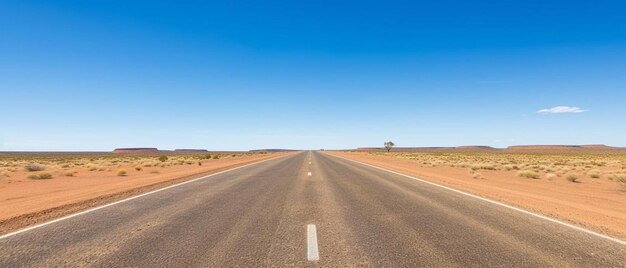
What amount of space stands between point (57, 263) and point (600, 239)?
292 inches

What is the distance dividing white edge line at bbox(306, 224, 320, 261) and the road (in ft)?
0.05

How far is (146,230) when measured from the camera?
5457 mm

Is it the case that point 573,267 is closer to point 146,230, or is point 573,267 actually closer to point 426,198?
point 426,198

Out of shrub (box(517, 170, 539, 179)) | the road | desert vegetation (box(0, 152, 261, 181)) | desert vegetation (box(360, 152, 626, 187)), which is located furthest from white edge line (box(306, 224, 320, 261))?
desert vegetation (box(0, 152, 261, 181))

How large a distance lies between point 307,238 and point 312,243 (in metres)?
0.27

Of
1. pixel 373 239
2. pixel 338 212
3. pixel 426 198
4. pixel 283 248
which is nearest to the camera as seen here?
pixel 283 248

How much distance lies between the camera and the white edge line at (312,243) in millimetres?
4102

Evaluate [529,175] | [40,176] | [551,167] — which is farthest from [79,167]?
[551,167]

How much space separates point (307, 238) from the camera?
194 inches

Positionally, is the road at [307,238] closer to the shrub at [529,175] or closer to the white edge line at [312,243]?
the white edge line at [312,243]

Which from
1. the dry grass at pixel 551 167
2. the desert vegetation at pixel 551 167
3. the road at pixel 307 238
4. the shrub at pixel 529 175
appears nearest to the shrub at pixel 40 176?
the road at pixel 307 238

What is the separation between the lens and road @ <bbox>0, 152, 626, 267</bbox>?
4.00 m

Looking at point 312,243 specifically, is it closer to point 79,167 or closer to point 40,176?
point 40,176

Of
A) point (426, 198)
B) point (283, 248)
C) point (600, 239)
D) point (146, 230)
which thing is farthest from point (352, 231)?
point (426, 198)
